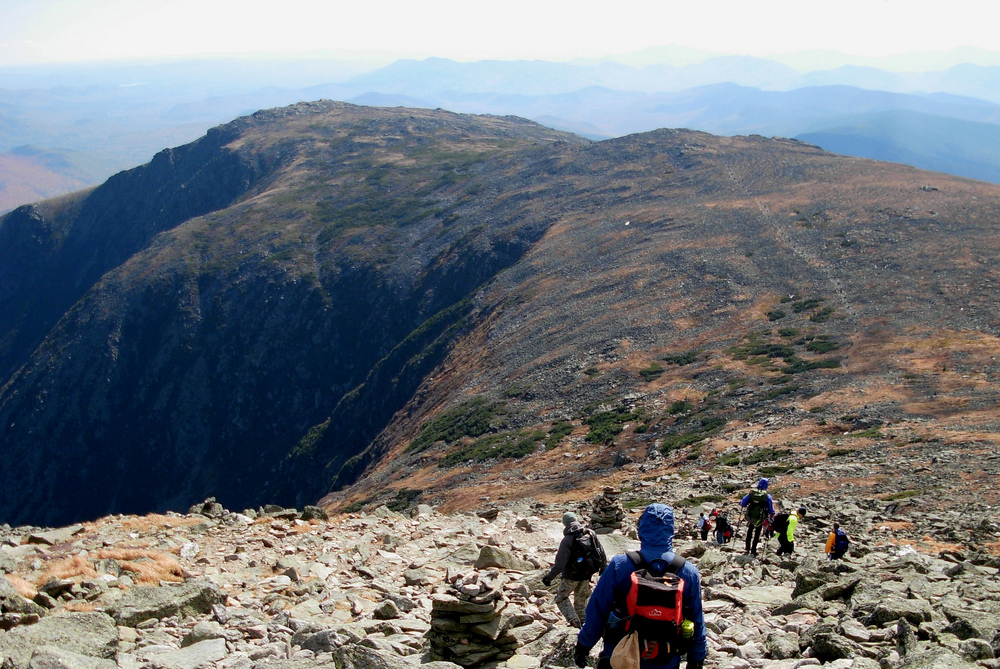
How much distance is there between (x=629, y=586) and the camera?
20.7 ft

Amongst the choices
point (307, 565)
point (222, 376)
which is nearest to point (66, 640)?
point (307, 565)

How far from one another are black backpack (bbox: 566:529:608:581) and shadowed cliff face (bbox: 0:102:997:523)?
28677mm

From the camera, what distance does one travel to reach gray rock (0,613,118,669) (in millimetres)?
9163

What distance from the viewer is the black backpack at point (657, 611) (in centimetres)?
605

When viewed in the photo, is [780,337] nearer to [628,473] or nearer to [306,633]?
[628,473]

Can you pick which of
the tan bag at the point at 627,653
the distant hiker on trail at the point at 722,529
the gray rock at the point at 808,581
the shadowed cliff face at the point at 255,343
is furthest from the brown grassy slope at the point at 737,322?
the tan bag at the point at 627,653

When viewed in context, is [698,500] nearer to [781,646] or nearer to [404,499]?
[781,646]

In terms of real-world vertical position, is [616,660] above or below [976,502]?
above

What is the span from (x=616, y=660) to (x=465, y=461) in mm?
35741

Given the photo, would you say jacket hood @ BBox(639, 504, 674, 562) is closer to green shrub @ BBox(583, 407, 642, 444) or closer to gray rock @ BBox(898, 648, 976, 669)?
gray rock @ BBox(898, 648, 976, 669)

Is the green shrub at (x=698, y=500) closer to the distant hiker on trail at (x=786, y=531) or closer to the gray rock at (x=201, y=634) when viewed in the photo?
the distant hiker on trail at (x=786, y=531)

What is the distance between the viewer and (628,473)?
32125 millimetres

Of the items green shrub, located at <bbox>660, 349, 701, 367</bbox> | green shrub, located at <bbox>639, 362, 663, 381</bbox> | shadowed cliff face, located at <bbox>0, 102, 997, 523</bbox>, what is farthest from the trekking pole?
green shrub, located at <bbox>660, 349, 701, 367</bbox>

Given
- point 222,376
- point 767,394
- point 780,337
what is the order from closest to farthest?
point 767,394
point 780,337
point 222,376
